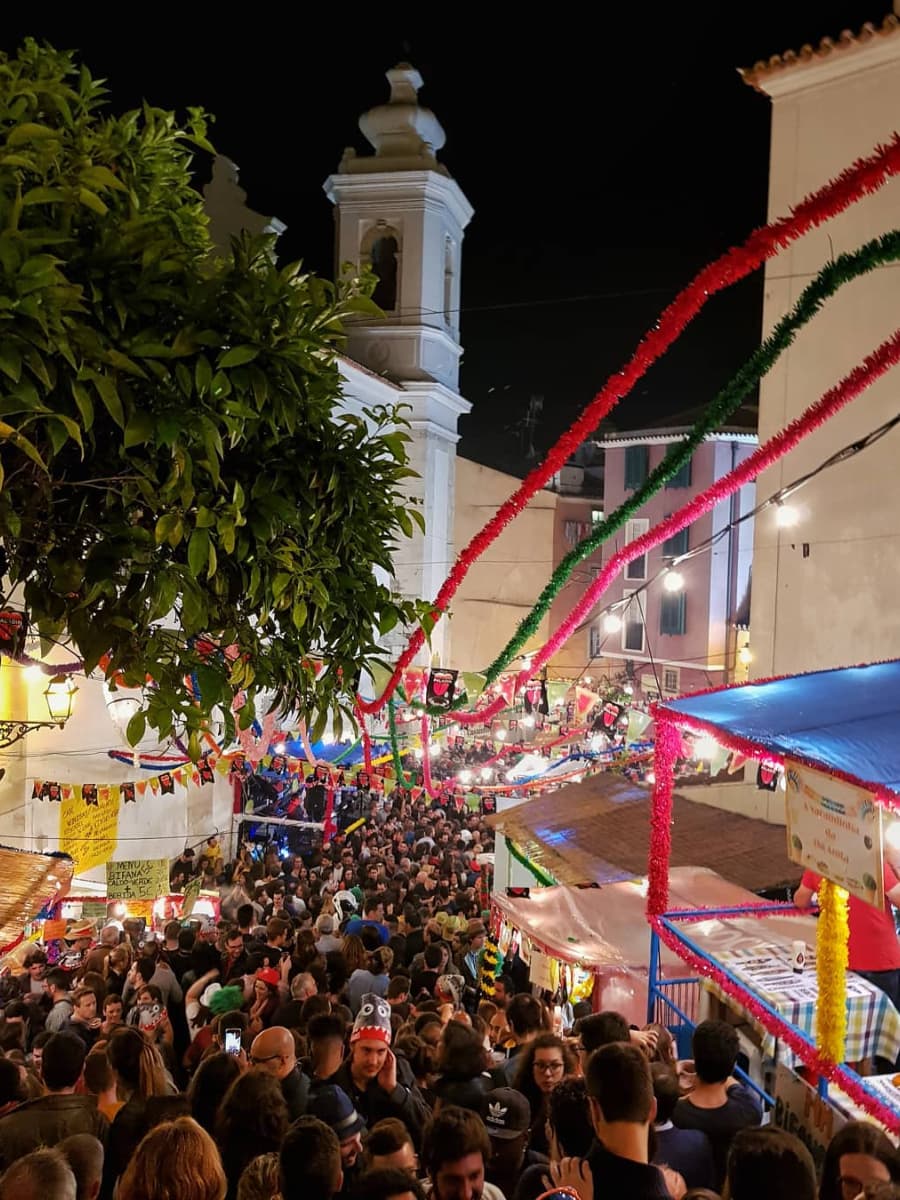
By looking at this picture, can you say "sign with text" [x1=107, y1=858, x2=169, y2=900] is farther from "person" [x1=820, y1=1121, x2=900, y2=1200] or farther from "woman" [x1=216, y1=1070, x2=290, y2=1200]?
"person" [x1=820, y1=1121, x2=900, y2=1200]

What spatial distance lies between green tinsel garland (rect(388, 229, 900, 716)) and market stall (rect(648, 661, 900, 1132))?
2.03 m

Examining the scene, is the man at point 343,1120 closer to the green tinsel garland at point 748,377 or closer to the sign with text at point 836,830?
the sign with text at point 836,830

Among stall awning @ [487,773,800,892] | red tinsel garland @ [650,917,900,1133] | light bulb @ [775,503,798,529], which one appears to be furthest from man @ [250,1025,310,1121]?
light bulb @ [775,503,798,529]

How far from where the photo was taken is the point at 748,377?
6.91 meters

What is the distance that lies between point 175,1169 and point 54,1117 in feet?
4.24

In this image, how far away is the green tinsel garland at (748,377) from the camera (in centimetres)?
598

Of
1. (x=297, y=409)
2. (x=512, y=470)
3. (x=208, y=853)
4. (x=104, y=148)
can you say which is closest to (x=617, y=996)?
(x=297, y=409)

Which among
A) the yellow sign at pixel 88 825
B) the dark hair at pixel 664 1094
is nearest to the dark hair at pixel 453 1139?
the dark hair at pixel 664 1094

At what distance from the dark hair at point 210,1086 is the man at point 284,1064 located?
17 centimetres

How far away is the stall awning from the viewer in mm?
10797

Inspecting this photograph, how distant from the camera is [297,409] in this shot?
95.1 inches

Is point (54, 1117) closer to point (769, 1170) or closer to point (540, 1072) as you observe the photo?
point (540, 1072)

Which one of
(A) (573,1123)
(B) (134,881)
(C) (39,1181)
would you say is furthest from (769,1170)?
(B) (134,881)

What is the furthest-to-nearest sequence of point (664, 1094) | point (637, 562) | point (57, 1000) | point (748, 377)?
1. point (637, 562)
2. point (57, 1000)
3. point (748, 377)
4. point (664, 1094)
